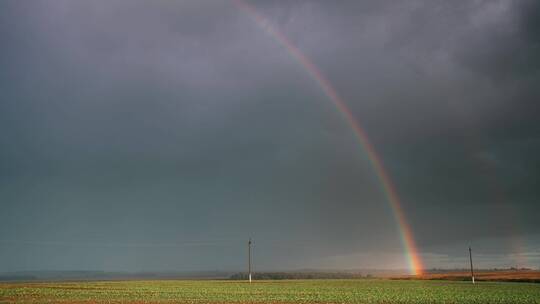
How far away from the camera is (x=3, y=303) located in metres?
40.0

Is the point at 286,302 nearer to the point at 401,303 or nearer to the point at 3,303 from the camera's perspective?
the point at 401,303

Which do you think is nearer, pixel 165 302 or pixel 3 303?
pixel 3 303

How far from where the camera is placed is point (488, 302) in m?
46.5

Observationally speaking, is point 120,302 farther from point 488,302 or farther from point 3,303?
point 488,302

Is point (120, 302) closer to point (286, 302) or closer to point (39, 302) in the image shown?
point (39, 302)

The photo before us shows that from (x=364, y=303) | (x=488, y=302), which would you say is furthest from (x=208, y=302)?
(x=488, y=302)

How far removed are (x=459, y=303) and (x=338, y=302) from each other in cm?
1204

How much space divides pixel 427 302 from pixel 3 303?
1554 inches

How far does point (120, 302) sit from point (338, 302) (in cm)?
2095

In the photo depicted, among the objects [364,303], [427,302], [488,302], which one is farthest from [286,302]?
[488,302]

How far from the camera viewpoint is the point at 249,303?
145ft

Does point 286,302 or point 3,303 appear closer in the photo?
point 3,303

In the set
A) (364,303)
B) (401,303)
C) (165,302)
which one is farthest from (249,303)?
(401,303)

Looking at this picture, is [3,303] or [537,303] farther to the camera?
[537,303]
